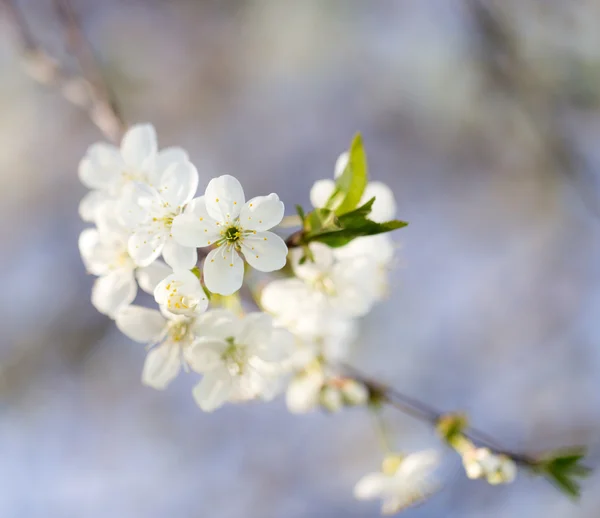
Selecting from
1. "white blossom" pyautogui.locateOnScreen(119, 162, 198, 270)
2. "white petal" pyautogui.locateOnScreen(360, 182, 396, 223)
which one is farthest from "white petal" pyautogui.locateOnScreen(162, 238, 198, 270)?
"white petal" pyautogui.locateOnScreen(360, 182, 396, 223)

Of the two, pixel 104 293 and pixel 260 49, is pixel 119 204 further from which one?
pixel 260 49

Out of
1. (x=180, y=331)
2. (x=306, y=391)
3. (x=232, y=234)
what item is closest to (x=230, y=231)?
(x=232, y=234)

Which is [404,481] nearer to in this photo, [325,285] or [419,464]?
[419,464]

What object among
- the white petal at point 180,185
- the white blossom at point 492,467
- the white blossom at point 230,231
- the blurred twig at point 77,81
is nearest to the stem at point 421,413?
the white blossom at point 492,467

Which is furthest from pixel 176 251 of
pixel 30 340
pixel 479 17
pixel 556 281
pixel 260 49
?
pixel 556 281

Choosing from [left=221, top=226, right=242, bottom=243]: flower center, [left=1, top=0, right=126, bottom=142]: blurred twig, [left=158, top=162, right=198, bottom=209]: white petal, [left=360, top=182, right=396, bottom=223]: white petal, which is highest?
[left=1, top=0, right=126, bottom=142]: blurred twig

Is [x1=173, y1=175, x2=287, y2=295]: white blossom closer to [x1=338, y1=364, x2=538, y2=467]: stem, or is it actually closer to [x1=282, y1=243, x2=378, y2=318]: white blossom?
[x1=282, y1=243, x2=378, y2=318]: white blossom

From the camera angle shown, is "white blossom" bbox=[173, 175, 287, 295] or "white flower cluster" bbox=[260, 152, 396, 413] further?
"white flower cluster" bbox=[260, 152, 396, 413]

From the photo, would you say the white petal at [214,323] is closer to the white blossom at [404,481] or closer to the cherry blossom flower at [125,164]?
the cherry blossom flower at [125,164]
